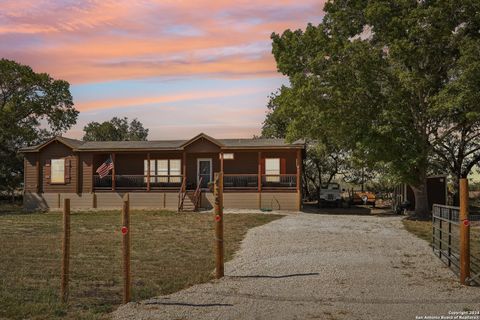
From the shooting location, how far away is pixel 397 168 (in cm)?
2519

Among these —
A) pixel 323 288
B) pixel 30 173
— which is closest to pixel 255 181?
pixel 30 173

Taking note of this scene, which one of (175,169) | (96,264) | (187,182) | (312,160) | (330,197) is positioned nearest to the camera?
(96,264)

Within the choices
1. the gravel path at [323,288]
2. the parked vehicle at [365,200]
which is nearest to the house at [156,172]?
the parked vehicle at [365,200]

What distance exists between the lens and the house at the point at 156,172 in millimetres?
31609

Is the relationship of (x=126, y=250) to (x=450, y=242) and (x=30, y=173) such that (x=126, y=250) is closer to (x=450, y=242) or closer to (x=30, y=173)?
(x=450, y=242)

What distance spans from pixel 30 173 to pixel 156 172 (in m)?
7.85

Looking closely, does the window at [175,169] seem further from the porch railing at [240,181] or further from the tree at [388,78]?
the tree at [388,78]

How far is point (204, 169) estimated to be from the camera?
34156 millimetres

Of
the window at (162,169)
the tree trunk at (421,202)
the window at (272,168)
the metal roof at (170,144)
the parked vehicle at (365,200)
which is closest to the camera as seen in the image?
the tree trunk at (421,202)

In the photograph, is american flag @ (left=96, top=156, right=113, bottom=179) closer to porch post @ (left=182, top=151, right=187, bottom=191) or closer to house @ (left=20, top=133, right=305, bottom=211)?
house @ (left=20, top=133, right=305, bottom=211)

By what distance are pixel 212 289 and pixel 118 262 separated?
369cm

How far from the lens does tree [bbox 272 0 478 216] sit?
24.6 m

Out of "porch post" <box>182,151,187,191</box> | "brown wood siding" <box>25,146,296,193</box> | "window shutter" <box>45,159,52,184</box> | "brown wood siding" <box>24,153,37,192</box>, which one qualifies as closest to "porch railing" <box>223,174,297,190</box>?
"brown wood siding" <box>25,146,296,193</box>

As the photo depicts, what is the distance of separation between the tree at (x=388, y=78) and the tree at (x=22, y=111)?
2530 cm
